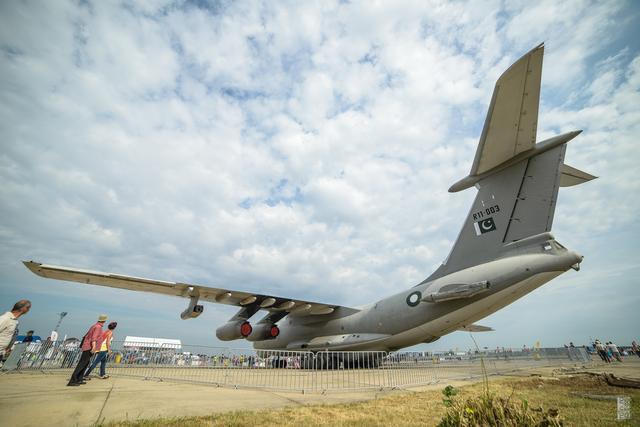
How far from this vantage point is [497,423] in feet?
6.97

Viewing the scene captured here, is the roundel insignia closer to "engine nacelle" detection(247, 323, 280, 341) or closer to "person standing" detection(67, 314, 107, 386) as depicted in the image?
"engine nacelle" detection(247, 323, 280, 341)

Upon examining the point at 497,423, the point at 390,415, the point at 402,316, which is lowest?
the point at 390,415

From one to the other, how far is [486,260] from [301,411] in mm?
7853

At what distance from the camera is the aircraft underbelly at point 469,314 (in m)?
8.23

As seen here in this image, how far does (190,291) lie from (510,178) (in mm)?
12800

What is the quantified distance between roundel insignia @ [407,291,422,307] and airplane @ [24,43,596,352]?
0.03 ft

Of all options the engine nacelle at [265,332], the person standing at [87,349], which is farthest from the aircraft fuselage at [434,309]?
the person standing at [87,349]

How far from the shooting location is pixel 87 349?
6375mm

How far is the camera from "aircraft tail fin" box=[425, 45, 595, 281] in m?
7.64

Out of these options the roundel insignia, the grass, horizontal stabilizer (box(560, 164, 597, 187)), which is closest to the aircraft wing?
the roundel insignia

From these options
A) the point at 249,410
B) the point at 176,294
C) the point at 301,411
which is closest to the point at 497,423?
the point at 301,411

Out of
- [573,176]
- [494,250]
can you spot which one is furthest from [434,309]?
[573,176]

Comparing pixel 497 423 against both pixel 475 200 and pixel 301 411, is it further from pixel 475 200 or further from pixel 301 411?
pixel 475 200

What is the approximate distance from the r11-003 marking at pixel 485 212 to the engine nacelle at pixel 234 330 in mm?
10748
